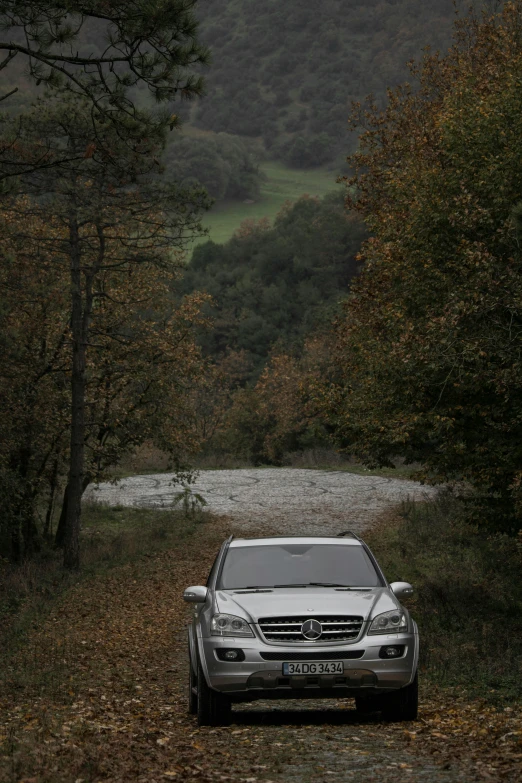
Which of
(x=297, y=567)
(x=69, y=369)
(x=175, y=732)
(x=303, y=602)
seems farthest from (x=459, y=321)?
(x=69, y=369)

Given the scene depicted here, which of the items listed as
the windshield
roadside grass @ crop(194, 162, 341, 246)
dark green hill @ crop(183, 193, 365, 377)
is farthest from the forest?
roadside grass @ crop(194, 162, 341, 246)

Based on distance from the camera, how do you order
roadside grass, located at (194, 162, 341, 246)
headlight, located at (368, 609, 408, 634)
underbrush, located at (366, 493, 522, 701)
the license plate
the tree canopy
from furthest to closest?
1. roadside grass, located at (194, 162, 341, 246)
2. the tree canopy
3. underbrush, located at (366, 493, 522, 701)
4. headlight, located at (368, 609, 408, 634)
5. the license plate

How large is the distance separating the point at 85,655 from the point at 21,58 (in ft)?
25.8

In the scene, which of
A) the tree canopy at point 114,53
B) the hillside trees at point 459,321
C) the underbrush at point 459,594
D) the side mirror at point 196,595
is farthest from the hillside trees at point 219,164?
the side mirror at point 196,595

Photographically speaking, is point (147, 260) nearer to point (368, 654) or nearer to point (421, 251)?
point (421, 251)

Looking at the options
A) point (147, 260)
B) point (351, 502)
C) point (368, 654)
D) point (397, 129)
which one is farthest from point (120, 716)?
point (351, 502)

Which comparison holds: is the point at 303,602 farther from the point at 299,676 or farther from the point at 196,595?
the point at 196,595

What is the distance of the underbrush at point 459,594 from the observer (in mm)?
12055

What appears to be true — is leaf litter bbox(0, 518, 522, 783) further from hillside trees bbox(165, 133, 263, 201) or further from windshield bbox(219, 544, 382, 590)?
hillside trees bbox(165, 133, 263, 201)

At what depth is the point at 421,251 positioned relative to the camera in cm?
1719

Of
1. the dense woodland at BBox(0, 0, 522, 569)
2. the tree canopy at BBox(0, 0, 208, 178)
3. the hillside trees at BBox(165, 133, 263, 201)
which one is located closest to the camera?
the tree canopy at BBox(0, 0, 208, 178)

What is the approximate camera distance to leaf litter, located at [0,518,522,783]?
7207mm

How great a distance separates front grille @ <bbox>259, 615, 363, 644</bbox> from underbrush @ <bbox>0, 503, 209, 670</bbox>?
7.03m

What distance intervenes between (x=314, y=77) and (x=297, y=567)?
633ft
